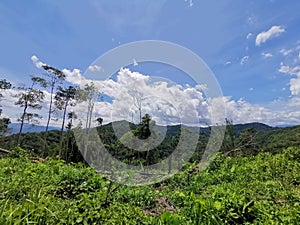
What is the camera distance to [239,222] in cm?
278

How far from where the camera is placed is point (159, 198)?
4.43m

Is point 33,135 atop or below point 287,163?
atop

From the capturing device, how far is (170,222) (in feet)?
8.13

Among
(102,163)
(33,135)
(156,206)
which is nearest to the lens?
(156,206)

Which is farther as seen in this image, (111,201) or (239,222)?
(111,201)

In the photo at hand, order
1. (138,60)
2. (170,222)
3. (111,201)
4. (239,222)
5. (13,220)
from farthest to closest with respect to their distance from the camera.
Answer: (138,60), (111,201), (239,222), (170,222), (13,220)

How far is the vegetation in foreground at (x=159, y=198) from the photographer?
250cm

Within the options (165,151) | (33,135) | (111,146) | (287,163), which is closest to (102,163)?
(111,146)

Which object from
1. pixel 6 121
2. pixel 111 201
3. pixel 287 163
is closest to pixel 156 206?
pixel 111 201

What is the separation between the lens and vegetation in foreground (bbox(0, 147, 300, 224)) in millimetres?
2500

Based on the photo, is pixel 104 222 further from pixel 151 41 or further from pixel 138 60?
pixel 151 41

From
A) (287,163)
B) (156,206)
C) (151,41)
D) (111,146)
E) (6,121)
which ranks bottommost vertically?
(156,206)

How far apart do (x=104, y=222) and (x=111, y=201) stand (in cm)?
113

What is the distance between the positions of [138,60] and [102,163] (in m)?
4.27
